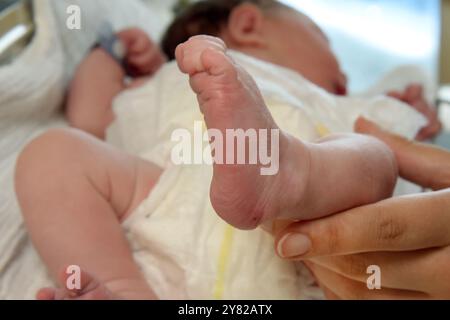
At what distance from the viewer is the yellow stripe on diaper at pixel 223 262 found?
0.55 meters

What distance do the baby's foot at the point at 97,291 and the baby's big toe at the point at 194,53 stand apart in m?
0.24

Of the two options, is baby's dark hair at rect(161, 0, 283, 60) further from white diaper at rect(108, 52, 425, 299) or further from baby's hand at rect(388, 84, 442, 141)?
baby's hand at rect(388, 84, 442, 141)

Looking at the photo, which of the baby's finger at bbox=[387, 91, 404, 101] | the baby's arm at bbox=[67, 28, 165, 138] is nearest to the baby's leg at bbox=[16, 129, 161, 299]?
the baby's arm at bbox=[67, 28, 165, 138]

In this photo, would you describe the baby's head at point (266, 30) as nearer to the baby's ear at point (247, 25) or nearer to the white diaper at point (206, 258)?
the baby's ear at point (247, 25)

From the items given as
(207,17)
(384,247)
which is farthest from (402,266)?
(207,17)

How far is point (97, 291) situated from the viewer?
0.51 m

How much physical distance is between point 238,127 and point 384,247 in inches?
6.7

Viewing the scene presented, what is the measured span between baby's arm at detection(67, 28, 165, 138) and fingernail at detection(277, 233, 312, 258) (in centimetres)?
39


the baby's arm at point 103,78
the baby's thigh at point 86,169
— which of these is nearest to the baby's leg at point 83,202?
the baby's thigh at point 86,169

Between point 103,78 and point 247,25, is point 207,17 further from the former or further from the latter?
point 103,78

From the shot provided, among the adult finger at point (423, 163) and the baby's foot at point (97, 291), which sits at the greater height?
the adult finger at point (423, 163)

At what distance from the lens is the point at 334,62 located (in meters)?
0.77

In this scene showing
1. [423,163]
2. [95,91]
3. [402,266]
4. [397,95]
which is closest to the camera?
[402,266]

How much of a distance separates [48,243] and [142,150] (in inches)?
7.0
